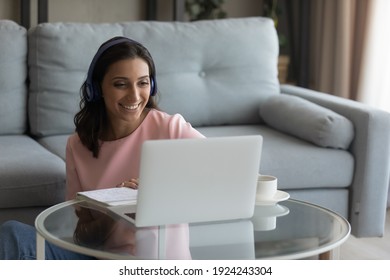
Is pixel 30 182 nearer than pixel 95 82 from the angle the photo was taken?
No

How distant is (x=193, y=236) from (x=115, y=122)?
22.1 inches

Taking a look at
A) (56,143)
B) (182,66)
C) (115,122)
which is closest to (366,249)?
(182,66)

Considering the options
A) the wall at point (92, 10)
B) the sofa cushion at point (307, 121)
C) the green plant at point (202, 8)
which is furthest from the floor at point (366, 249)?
the wall at point (92, 10)

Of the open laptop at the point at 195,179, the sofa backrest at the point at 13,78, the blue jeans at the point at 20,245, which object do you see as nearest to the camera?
the open laptop at the point at 195,179

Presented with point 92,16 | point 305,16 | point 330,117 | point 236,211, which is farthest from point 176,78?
point 236,211

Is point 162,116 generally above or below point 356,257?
above

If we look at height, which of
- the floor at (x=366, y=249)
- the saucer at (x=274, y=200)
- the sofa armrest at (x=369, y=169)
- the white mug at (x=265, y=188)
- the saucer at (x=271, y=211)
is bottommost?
the floor at (x=366, y=249)

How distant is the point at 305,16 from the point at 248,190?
2792 mm

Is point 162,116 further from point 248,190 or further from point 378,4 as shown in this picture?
point 378,4

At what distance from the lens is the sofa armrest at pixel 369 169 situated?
3018mm

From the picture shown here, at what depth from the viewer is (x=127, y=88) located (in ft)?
7.09

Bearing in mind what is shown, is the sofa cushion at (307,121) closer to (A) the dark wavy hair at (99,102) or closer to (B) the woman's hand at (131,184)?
(A) the dark wavy hair at (99,102)

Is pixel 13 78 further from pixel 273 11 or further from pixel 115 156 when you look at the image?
pixel 273 11

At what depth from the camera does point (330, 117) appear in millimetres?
3055
